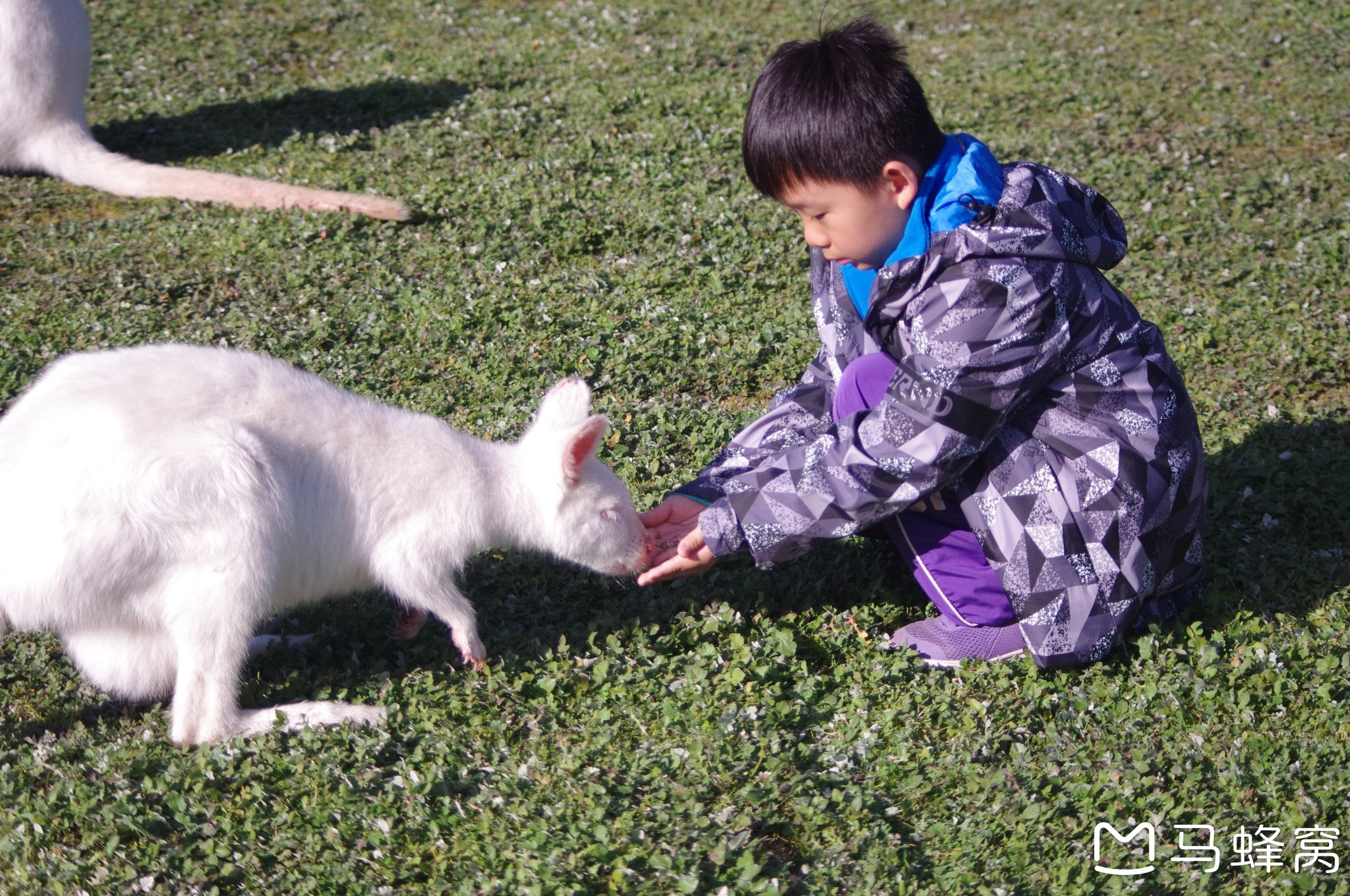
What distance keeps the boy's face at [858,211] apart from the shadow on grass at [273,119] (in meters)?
5.59

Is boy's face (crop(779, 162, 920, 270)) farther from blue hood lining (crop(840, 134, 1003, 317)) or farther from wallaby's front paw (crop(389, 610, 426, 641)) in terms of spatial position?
wallaby's front paw (crop(389, 610, 426, 641))

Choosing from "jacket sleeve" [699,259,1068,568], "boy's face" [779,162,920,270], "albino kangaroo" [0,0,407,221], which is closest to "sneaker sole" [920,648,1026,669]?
"jacket sleeve" [699,259,1068,568]

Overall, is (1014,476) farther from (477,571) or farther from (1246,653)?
(477,571)

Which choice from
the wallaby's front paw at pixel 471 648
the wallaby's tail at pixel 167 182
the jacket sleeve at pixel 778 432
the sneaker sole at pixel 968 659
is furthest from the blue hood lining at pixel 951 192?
the wallaby's tail at pixel 167 182

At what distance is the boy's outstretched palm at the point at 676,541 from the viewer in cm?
372

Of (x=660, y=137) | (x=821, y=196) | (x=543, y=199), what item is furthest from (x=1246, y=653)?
(x=660, y=137)

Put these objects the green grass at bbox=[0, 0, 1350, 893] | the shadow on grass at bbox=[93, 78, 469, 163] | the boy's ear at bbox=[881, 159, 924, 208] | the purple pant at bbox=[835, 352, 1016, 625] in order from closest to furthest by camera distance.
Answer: the green grass at bbox=[0, 0, 1350, 893] → the boy's ear at bbox=[881, 159, 924, 208] → the purple pant at bbox=[835, 352, 1016, 625] → the shadow on grass at bbox=[93, 78, 469, 163]

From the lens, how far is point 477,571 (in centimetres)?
441

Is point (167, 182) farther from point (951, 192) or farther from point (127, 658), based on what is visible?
point (951, 192)

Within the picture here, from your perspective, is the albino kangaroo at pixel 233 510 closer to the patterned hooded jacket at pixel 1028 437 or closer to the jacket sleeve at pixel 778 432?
the jacket sleeve at pixel 778 432

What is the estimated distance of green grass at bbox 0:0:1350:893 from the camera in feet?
10.3

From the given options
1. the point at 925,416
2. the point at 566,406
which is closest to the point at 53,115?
the point at 566,406

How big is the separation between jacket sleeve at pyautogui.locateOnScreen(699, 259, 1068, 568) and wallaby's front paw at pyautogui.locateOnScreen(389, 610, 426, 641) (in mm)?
1074

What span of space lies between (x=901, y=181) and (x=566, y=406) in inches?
49.2
